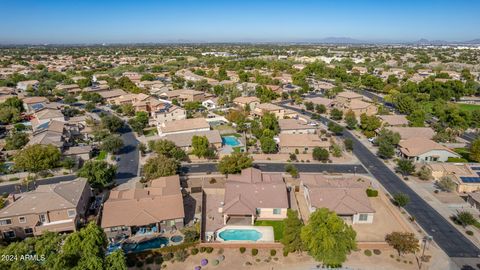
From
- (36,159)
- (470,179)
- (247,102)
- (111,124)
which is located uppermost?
A: (247,102)

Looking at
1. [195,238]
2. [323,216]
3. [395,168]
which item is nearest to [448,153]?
[395,168]

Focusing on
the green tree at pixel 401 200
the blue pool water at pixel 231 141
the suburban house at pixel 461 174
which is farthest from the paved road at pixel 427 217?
the blue pool water at pixel 231 141

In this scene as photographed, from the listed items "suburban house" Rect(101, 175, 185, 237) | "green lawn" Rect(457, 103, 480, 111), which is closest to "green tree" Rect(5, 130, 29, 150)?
"suburban house" Rect(101, 175, 185, 237)

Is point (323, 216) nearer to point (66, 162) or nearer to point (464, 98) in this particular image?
point (66, 162)

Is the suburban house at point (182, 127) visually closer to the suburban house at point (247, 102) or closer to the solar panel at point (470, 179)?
the suburban house at point (247, 102)

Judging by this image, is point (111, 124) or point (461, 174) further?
point (111, 124)

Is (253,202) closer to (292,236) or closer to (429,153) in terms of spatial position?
(292,236)

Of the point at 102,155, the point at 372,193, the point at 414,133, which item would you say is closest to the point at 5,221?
the point at 102,155
